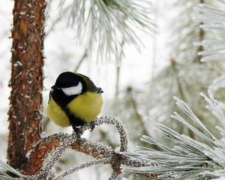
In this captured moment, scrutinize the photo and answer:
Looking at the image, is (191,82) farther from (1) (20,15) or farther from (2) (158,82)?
(1) (20,15)

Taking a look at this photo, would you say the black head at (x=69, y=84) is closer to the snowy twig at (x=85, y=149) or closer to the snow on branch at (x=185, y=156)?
the snowy twig at (x=85, y=149)

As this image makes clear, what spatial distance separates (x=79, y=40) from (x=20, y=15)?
244 mm

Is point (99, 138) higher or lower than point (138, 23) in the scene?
lower

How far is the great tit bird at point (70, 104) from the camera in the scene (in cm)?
105

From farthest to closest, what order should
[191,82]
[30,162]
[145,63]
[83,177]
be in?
[145,63] < [83,177] < [191,82] < [30,162]

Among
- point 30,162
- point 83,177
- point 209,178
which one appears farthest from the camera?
point 83,177

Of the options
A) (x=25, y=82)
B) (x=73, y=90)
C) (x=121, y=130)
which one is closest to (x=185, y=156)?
(x=121, y=130)

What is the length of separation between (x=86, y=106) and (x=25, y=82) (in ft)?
0.59

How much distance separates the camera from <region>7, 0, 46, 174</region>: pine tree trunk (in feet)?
3.02

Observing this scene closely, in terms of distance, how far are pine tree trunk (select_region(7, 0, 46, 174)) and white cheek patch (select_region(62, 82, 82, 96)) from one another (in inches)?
4.7

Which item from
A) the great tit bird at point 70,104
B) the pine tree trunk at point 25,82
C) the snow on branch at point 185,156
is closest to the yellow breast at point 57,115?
the great tit bird at point 70,104

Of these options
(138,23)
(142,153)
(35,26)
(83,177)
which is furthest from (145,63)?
(142,153)

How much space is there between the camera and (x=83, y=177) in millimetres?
2625

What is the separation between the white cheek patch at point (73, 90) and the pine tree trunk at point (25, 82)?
0.39 feet
